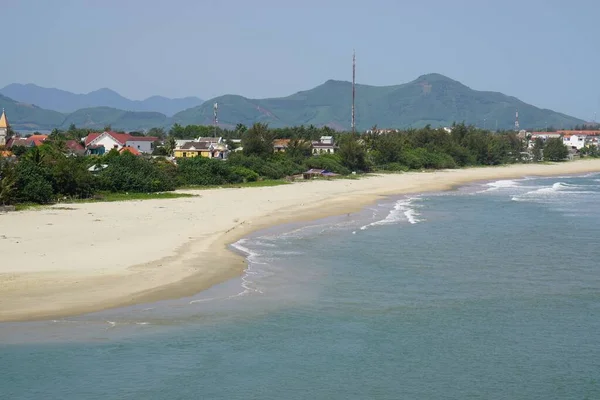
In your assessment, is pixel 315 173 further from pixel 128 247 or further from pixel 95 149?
pixel 128 247

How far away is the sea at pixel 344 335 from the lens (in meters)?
12.7

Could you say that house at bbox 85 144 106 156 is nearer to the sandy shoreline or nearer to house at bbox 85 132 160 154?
house at bbox 85 132 160 154

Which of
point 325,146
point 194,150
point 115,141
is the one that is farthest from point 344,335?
point 325,146

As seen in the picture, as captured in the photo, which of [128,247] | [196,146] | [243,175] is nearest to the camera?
[128,247]

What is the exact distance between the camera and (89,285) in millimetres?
18406

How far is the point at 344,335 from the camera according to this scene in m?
15.5

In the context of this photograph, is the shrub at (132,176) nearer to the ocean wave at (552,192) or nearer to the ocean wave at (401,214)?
the ocean wave at (401,214)

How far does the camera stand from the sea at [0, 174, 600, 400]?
12.7 meters

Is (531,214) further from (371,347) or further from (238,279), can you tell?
(371,347)

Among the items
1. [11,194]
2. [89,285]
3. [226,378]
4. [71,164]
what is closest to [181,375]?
[226,378]

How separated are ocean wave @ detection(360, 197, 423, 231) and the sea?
7.94m

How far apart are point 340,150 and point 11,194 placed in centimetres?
4018

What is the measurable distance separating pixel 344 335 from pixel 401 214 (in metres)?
22.5

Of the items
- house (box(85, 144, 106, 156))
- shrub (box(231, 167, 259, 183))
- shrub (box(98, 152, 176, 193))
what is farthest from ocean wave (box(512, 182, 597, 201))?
house (box(85, 144, 106, 156))
